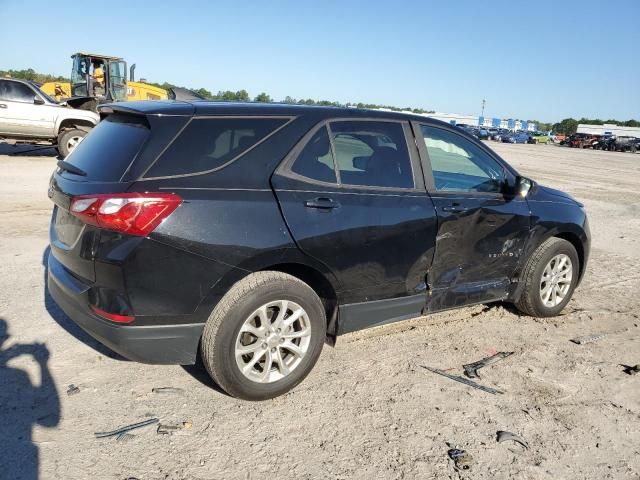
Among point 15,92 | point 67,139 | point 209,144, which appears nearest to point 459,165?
point 209,144

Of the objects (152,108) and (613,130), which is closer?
(152,108)

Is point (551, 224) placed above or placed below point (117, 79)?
below

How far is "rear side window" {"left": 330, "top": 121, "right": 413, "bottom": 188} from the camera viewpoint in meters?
3.53

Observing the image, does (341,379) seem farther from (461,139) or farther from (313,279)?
(461,139)

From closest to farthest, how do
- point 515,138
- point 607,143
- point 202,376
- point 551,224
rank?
point 202,376
point 551,224
point 607,143
point 515,138

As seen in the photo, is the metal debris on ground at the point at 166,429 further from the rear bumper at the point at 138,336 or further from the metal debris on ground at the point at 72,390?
the metal debris on ground at the point at 72,390

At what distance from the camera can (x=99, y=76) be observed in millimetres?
18281

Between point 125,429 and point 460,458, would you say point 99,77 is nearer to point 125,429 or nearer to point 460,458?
point 125,429

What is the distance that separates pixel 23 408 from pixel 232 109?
2099 mm

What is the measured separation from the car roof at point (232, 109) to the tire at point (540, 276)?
183 centimetres

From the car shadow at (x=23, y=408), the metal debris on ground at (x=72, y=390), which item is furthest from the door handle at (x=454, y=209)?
the car shadow at (x=23, y=408)

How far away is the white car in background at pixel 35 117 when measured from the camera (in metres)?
13.4

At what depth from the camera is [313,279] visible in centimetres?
340

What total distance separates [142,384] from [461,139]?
297 cm
